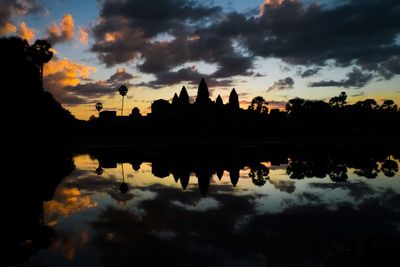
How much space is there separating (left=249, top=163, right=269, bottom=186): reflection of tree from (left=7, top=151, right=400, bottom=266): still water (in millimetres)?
67

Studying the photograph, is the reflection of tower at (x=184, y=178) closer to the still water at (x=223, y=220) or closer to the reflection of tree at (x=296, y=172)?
the still water at (x=223, y=220)

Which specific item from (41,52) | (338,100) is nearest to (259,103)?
(338,100)

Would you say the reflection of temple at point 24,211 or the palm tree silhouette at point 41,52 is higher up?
the palm tree silhouette at point 41,52

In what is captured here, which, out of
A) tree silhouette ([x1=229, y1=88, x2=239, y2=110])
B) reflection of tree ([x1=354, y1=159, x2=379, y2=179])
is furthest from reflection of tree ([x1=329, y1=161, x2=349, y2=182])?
tree silhouette ([x1=229, y1=88, x2=239, y2=110])

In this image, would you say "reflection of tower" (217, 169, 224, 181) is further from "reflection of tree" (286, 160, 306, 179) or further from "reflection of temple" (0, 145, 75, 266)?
"reflection of temple" (0, 145, 75, 266)

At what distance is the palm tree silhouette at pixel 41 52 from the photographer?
6330 centimetres

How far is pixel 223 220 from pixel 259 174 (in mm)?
A: 12272

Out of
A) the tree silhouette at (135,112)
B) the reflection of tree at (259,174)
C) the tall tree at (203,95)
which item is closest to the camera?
the reflection of tree at (259,174)

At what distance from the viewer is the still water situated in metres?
8.40

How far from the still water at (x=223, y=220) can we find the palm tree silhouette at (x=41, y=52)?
48893 mm

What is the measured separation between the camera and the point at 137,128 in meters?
101

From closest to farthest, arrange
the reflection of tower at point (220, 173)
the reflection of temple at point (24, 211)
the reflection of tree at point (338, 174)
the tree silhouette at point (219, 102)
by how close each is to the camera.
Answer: the reflection of temple at point (24, 211), the reflection of tree at point (338, 174), the reflection of tower at point (220, 173), the tree silhouette at point (219, 102)

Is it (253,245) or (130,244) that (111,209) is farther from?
(253,245)

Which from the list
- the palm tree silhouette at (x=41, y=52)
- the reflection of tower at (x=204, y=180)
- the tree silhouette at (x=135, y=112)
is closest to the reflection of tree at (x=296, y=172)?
the reflection of tower at (x=204, y=180)
